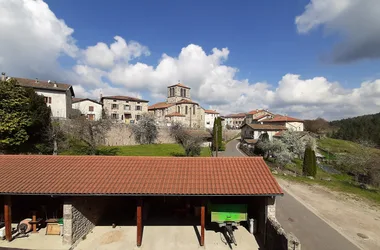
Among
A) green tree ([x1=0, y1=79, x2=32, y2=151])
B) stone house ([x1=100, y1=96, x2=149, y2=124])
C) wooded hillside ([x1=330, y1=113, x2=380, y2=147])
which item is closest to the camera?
green tree ([x1=0, y1=79, x2=32, y2=151])

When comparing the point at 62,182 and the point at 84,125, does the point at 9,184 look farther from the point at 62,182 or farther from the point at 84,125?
the point at 84,125

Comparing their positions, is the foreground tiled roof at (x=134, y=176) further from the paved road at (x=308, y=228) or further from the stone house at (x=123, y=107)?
the stone house at (x=123, y=107)

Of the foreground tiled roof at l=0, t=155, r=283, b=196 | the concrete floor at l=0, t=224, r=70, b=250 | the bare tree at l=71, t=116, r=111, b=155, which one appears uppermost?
the bare tree at l=71, t=116, r=111, b=155

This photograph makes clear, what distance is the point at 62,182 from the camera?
406 inches

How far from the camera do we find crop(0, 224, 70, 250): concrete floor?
31.5 feet

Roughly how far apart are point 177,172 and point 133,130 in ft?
96.4

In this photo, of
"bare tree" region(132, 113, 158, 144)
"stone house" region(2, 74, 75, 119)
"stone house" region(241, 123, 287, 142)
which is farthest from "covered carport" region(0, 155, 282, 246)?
"stone house" region(241, 123, 287, 142)

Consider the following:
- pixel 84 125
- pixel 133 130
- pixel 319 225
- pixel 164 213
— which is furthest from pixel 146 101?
pixel 319 225

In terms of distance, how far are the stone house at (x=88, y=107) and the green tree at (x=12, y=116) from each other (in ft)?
81.8

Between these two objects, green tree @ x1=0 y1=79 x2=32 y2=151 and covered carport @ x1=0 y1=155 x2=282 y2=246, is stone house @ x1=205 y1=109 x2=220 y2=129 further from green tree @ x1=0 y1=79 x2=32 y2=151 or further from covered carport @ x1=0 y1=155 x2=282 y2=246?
covered carport @ x1=0 y1=155 x2=282 y2=246

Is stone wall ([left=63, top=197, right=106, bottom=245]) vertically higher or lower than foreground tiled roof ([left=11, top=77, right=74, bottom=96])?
lower

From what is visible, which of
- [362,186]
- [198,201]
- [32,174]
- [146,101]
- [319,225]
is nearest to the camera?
[32,174]

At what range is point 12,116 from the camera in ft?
68.4

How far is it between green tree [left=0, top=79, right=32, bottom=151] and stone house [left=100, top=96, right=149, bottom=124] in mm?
31194
